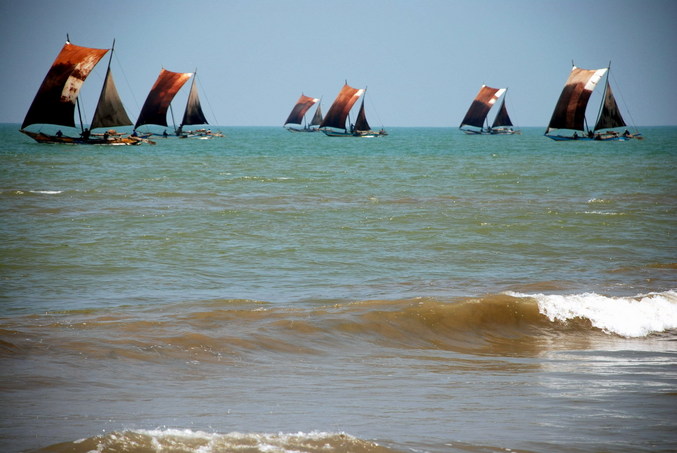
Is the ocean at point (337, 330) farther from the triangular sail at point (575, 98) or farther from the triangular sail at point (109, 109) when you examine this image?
the triangular sail at point (575, 98)

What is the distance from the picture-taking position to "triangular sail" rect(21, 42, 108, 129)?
176 ft

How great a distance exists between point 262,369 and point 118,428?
234cm

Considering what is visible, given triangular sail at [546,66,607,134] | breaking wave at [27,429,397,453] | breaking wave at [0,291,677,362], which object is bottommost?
breaking wave at [0,291,677,362]

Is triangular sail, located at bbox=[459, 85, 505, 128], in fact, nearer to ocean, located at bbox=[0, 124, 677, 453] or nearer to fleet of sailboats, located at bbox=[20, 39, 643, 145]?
fleet of sailboats, located at bbox=[20, 39, 643, 145]

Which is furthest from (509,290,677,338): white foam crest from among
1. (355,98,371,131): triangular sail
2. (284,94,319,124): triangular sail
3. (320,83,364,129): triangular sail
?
(284,94,319,124): triangular sail

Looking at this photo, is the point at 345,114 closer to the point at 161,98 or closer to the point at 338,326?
the point at 161,98

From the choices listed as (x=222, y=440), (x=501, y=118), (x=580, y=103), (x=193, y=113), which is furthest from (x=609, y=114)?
(x=222, y=440)

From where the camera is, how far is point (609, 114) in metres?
82.1

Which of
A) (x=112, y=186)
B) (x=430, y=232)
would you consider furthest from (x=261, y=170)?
(x=430, y=232)

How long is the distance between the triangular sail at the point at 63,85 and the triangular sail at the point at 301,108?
98.9 meters

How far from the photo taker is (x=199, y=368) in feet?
23.3

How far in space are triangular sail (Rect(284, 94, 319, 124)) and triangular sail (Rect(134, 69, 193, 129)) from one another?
76.9 m

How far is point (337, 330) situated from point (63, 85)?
169 feet

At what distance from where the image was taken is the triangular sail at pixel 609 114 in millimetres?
78887
